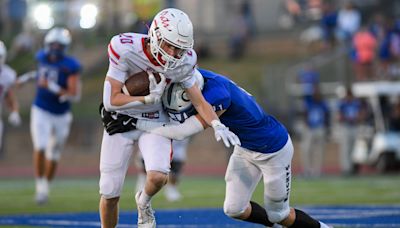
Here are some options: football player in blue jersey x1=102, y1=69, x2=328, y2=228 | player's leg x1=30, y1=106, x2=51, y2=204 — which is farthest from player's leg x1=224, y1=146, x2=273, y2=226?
player's leg x1=30, y1=106, x2=51, y2=204

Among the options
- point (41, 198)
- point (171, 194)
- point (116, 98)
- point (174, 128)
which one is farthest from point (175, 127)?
point (171, 194)

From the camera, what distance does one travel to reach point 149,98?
6.94 m

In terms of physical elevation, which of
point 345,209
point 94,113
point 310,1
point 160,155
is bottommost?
point 94,113

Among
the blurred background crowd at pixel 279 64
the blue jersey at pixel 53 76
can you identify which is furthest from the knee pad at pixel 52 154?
the blurred background crowd at pixel 279 64

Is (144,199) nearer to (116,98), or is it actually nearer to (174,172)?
(116,98)

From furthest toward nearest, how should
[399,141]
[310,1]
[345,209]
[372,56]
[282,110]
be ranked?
1. [310,1]
2. [282,110]
3. [372,56]
4. [399,141]
5. [345,209]

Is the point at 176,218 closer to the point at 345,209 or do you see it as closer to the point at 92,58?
the point at 345,209

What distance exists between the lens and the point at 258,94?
22125mm

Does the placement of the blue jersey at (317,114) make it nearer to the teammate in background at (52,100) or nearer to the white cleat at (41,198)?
the teammate in background at (52,100)

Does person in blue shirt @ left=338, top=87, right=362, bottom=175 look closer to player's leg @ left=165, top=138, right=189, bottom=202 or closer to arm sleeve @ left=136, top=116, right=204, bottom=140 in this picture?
player's leg @ left=165, top=138, right=189, bottom=202

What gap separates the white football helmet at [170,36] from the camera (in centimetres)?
691

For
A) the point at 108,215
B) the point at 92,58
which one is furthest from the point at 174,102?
the point at 92,58

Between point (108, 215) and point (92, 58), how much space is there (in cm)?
1787

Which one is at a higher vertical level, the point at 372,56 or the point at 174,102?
the point at 174,102
